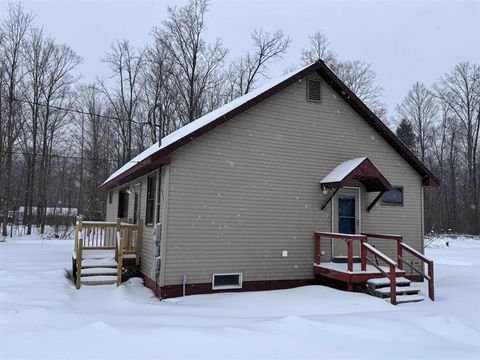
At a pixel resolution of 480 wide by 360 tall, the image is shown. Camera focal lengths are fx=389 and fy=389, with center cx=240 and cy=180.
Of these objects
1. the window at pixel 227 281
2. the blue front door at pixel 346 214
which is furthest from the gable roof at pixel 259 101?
the window at pixel 227 281

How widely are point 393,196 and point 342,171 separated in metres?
2.56

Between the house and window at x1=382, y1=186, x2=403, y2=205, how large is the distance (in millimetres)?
31

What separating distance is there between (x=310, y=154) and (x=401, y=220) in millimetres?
3714

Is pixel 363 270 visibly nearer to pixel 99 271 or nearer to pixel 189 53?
pixel 99 271

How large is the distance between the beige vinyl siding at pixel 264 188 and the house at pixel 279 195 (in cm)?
3

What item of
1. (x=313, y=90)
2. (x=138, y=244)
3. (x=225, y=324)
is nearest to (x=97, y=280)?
(x=138, y=244)

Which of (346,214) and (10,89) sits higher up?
(10,89)

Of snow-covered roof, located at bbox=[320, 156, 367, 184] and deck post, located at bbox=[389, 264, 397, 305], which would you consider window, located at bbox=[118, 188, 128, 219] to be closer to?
snow-covered roof, located at bbox=[320, 156, 367, 184]

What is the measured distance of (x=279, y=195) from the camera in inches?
396

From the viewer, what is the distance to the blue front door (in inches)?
429

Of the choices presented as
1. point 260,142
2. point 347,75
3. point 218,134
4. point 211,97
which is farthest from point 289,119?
point 347,75

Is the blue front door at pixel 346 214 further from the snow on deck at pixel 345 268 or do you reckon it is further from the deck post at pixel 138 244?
the deck post at pixel 138 244

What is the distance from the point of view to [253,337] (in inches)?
209

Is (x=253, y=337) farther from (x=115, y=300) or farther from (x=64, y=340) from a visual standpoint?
(x=115, y=300)
